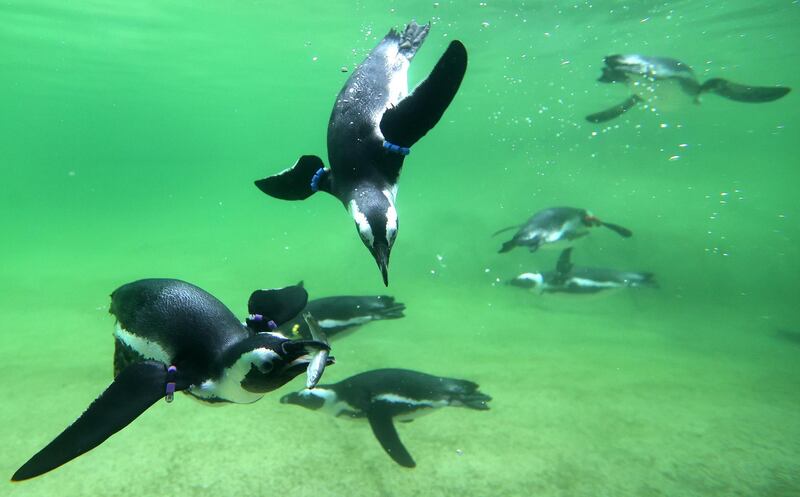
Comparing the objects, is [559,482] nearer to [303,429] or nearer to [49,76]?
[303,429]

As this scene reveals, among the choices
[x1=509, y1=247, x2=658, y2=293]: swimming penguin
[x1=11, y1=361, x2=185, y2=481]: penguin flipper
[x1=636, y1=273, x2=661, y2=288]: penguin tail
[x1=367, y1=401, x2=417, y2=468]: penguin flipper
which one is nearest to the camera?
[x1=11, y1=361, x2=185, y2=481]: penguin flipper

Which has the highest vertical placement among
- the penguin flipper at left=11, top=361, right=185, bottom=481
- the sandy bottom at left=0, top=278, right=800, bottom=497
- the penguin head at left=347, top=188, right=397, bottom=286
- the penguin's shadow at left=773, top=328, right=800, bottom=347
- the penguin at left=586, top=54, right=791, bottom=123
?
the penguin at left=586, top=54, right=791, bottom=123

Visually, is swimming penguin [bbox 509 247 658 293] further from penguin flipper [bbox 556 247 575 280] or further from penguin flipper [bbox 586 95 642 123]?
penguin flipper [bbox 586 95 642 123]

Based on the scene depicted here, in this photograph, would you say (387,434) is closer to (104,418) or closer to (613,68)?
(104,418)

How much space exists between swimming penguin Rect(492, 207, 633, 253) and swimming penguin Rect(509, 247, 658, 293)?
23.3 inches

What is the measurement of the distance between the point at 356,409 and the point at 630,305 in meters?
9.02

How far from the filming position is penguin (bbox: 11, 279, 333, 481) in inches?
55.0

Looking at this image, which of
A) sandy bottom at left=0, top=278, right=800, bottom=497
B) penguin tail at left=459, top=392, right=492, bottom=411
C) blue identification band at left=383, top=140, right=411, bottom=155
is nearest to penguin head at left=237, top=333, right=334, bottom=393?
blue identification band at left=383, top=140, right=411, bottom=155

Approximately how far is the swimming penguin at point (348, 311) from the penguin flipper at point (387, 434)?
104 cm

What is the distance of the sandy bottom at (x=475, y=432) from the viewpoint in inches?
150

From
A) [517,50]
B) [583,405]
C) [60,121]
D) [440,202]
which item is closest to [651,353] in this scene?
[583,405]

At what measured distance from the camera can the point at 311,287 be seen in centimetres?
1252

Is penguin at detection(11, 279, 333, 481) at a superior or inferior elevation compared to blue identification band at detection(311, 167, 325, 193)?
inferior

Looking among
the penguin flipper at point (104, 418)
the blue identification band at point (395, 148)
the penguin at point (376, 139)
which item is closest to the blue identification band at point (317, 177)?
the penguin at point (376, 139)
